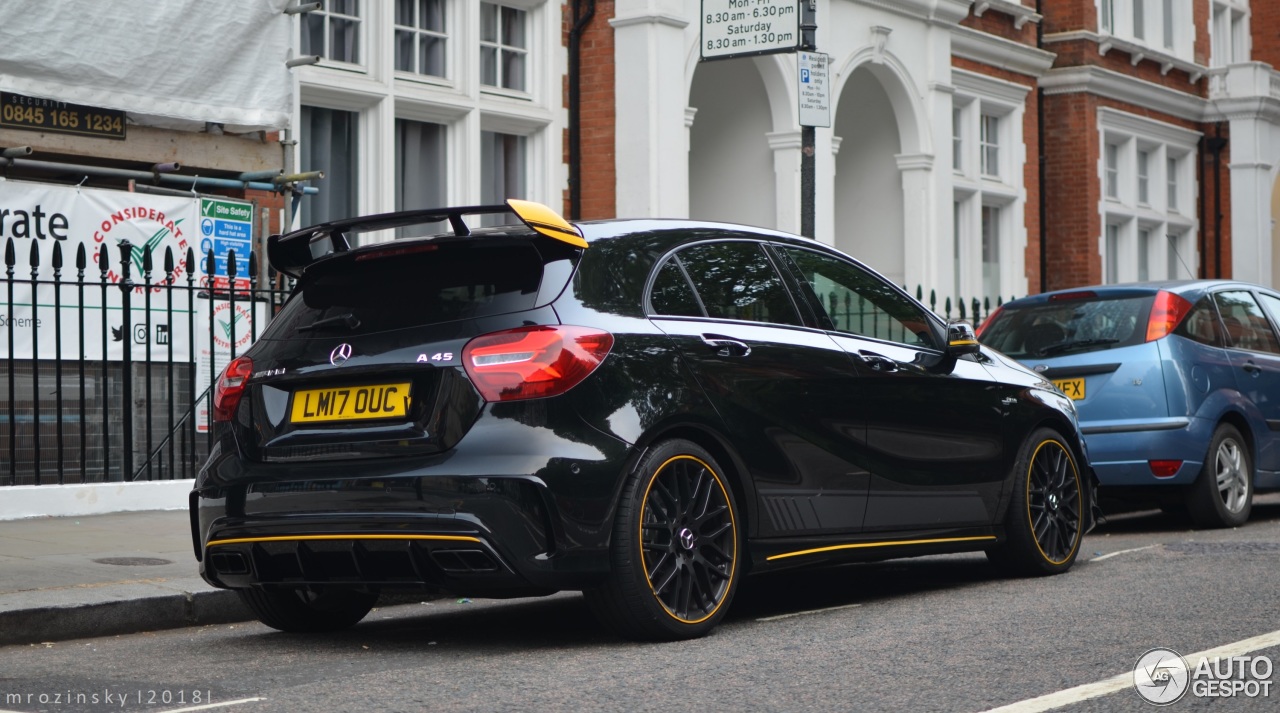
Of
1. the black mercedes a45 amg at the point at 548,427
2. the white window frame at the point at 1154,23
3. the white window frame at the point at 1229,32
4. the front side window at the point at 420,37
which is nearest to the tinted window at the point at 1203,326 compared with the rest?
the black mercedes a45 amg at the point at 548,427

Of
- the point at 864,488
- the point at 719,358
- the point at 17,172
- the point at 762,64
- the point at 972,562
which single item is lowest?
the point at 972,562

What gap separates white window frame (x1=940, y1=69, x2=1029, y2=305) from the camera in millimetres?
21609

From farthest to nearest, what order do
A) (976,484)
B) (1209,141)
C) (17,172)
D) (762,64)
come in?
(1209,141)
(762,64)
(17,172)
(976,484)

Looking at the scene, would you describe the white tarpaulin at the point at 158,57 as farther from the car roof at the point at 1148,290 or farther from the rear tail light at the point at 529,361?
the rear tail light at the point at 529,361

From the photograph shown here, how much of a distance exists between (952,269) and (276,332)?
48.9 feet

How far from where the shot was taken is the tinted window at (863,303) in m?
7.18

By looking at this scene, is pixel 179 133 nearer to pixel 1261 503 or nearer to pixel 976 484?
pixel 976 484

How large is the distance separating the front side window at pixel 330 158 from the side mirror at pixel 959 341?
304 inches

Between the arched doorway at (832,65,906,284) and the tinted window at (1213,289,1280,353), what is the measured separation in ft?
29.9

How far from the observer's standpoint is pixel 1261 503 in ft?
41.1

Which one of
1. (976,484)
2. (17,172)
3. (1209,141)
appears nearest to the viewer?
(976,484)

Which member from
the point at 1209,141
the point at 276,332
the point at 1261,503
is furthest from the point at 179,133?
the point at 1209,141

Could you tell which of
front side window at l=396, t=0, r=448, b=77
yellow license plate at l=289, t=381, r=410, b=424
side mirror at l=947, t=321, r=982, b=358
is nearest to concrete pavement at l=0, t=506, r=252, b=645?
yellow license plate at l=289, t=381, r=410, b=424

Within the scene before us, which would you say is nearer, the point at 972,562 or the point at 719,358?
the point at 719,358
